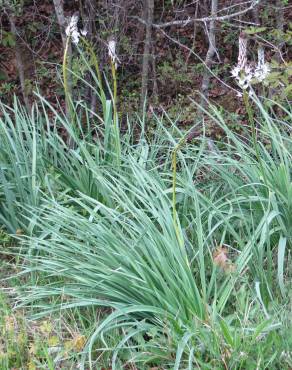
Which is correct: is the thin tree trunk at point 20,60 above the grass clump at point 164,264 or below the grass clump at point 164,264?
above

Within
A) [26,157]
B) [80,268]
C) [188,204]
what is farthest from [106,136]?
[80,268]

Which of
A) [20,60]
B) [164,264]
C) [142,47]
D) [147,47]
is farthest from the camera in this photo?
[142,47]

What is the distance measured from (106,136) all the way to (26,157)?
602 mm

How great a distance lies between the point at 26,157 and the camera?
459 centimetres

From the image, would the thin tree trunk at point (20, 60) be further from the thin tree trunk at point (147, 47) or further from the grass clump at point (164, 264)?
the grass clump at point (164, 264)

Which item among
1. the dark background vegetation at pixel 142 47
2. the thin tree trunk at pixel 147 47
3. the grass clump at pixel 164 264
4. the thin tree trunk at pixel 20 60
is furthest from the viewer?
the thin tree trunk at pixel 20 60

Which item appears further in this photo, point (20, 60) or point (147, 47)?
point (20, 60)

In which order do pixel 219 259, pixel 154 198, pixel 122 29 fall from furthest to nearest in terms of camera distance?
pixel 122 29
pixel 154 198
pixel 219 259

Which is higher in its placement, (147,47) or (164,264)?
(147,47)

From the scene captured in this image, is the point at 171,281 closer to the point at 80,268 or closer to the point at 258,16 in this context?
the point at 80,268

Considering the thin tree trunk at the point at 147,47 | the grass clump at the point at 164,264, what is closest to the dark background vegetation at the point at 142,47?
the thin tree trunk at the point at 147,47

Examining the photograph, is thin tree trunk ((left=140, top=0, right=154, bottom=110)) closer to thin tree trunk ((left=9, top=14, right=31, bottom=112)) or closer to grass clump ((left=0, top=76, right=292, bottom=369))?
thin tree trunk ((left=9, top=14, right=31, bottom=112))

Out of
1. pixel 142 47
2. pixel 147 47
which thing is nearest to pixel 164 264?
pixel 147 47

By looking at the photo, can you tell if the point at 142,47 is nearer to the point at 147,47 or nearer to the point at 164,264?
the point at 147,47
